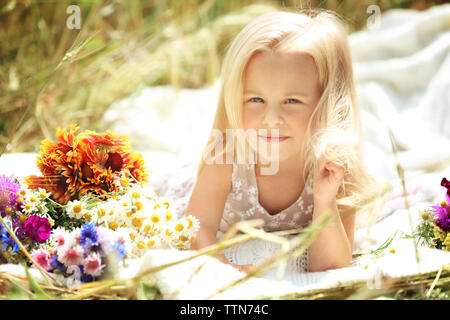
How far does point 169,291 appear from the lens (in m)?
0.76

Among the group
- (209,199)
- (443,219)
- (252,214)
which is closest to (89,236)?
(209,199)

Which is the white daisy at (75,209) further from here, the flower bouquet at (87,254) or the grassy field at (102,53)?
the grassy field at (102,53)

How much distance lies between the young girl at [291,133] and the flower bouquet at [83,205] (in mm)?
197

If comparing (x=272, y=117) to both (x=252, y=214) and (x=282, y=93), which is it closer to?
(x=282, y=93)

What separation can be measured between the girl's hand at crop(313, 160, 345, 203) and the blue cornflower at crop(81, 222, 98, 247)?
0.47 m

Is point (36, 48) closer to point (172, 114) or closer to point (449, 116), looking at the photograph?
point (172, 114)

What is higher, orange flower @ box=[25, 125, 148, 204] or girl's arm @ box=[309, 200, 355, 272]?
orange flower @ box=[25, 125, 148, 204]

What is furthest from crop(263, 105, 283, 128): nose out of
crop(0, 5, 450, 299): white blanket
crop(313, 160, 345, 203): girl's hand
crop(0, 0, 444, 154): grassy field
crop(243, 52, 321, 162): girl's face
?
crop(0, 0, 444, 154): grassy field

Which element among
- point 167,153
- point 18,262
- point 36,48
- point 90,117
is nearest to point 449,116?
point 167,153

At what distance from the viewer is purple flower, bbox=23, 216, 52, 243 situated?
838mm

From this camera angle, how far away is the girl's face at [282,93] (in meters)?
1.02

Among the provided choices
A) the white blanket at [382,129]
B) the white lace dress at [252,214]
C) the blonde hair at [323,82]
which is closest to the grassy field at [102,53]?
the white blanket at [382,129]

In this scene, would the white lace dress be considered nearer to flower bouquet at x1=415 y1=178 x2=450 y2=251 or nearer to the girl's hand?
the girl's hand

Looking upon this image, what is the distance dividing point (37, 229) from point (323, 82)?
0.65 meters
